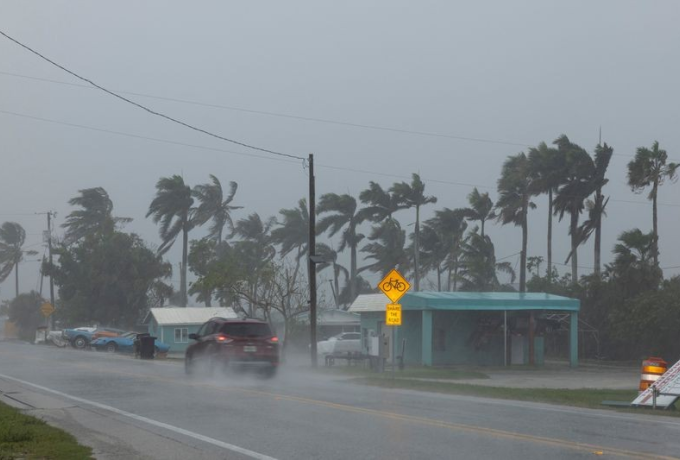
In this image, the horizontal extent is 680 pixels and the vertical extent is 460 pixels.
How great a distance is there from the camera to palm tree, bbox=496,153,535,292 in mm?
67688

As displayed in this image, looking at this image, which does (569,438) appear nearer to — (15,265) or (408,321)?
(408,321)

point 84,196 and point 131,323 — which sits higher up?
point 84,196

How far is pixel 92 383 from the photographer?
2492cm

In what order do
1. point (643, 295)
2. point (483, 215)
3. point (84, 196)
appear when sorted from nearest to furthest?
point (643, 295), point (483, 215), point (84, 196)

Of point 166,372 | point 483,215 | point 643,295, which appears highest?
point 483,215

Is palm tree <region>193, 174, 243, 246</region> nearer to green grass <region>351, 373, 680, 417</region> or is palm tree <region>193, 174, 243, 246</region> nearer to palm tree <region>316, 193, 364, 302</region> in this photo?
palm tree <region>316, 193, 364, 302</region>

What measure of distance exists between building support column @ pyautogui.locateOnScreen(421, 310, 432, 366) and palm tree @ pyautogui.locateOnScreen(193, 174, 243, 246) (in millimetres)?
47146

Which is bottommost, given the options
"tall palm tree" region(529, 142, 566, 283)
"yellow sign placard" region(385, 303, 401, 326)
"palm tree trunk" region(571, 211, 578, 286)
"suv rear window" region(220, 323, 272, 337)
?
"suv rear window" region(220, 323, 272, 337)

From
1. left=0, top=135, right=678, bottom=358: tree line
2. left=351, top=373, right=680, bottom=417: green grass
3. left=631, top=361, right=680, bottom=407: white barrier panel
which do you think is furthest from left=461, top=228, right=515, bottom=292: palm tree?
left=631, top=361, right=680, bottom=407: white barrier panel

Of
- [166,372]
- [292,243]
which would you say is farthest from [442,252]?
[166,372]

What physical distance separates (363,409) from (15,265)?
10890 centimetres

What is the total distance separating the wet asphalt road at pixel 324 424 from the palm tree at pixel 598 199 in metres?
43.2

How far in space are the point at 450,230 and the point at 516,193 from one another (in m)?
11.9

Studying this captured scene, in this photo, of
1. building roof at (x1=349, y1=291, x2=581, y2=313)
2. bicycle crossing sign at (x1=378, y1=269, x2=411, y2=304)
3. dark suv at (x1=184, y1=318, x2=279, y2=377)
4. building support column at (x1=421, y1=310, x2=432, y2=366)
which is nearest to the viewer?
bicycle crossing sign at (x1=378, y1=269, x2=411, y2=304)
